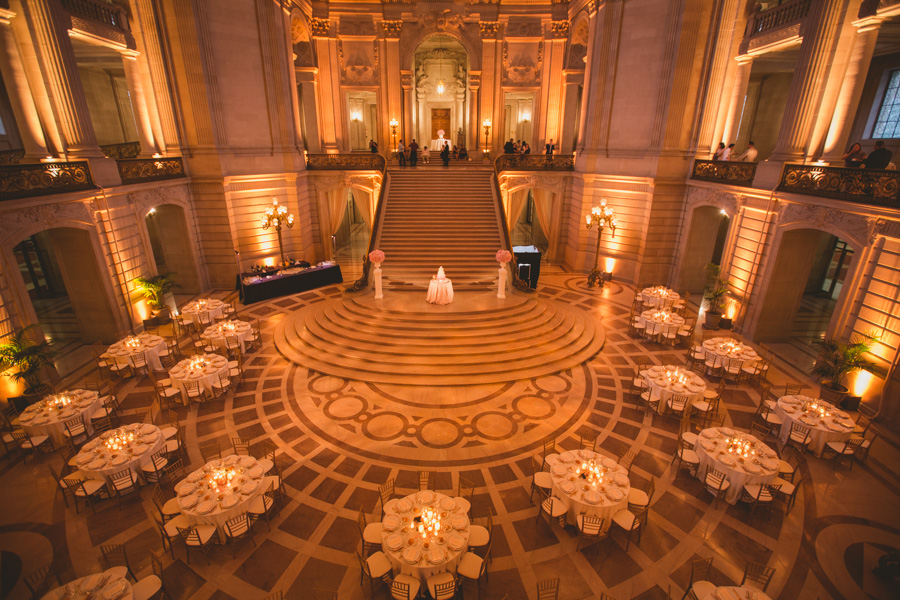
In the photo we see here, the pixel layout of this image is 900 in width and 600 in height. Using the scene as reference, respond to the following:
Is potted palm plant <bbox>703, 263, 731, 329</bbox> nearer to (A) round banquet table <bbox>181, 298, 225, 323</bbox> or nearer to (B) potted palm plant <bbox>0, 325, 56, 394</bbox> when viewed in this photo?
(A) round banquet table <bbox>181, 298, 225, 323</bbox>

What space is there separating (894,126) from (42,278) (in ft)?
114

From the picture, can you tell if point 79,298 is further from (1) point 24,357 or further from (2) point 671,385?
(2) point 671,385

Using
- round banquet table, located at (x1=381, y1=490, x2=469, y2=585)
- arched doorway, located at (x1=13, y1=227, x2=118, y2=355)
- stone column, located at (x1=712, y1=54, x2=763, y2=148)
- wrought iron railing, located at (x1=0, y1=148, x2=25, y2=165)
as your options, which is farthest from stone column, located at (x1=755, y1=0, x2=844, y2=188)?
wrought iron railing, located at (x1=0, y1=148, x2=25, y2=165)

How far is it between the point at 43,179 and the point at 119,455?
7.62 m

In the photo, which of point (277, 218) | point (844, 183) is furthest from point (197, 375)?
point (844, 183)

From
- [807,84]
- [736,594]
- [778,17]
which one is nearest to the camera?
[736,594]

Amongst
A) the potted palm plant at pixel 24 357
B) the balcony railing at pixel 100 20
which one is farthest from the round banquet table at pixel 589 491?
the balcony railing at pixel 100 20

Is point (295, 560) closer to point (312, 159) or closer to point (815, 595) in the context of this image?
point (815, 595)

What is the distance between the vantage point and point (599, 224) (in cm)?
1709

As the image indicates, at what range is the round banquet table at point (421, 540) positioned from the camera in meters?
5.36

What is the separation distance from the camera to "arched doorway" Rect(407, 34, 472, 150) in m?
25.8

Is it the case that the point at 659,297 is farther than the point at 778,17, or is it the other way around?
the point at 659,297

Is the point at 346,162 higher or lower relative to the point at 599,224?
higher

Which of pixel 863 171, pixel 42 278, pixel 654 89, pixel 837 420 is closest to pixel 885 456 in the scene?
pixel 837 420
